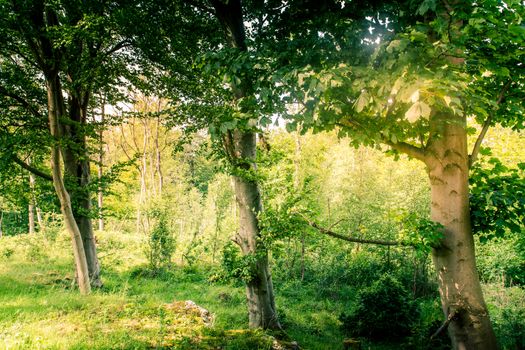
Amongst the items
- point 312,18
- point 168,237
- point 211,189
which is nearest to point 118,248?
point 168,237

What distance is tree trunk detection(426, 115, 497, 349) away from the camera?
395 cm

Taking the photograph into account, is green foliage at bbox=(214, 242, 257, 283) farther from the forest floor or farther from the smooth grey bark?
the forest floor

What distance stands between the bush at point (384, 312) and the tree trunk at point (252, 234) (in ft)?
11.3

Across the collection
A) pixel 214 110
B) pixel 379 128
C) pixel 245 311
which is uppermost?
pixel 214 110

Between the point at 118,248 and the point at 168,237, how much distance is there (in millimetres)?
4926

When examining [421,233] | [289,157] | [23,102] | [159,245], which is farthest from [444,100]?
[159,245]

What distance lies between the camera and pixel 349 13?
14.3 feet

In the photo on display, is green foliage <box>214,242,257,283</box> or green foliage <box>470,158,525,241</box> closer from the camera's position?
green foliage <box>470,158,525,241</box>

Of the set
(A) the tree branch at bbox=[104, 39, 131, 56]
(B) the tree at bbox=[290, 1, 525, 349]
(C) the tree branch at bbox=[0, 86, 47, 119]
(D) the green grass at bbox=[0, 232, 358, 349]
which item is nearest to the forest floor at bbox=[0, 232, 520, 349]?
(D) the green grass at bbox=[0, 232, 358, 349]

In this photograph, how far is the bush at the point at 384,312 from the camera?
8.73 meters

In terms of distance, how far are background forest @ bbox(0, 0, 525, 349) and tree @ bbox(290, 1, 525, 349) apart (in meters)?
0.03

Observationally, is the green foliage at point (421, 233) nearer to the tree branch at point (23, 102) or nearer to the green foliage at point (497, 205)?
the green foliage at point (497, 205)

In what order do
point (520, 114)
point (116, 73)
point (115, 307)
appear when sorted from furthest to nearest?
point (116, 73) < point (115, 307) < point (520, 114)

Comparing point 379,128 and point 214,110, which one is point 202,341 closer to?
point 379,128
